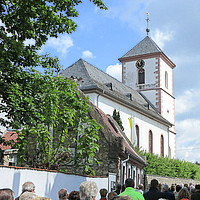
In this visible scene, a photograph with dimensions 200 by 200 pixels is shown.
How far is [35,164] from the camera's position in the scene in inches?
461

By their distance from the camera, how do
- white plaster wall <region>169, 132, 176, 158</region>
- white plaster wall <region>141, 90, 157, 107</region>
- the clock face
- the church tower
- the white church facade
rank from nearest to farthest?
1. the white church facade
2. white plaster wall <region>141, 90, 157, 107</region>
3. the church tower
4. white plaster wall <region>169, 132, 176, 158</region>
5. the clock face

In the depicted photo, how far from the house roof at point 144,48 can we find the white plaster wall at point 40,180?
3501 centimetres

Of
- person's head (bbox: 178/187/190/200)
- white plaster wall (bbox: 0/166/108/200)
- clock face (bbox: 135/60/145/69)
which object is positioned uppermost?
clock face (bbox: 135/60/145/69)

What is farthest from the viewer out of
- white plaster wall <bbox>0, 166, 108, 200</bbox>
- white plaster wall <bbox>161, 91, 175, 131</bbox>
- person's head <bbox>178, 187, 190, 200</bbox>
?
white plaster wall <bbox>161, 91, 175, 131</bbox>

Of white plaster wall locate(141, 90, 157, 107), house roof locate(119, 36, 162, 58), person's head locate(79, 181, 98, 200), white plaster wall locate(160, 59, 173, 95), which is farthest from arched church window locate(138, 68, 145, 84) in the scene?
person's head locate(79, 181, 98, 200)

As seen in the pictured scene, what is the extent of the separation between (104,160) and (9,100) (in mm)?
5587

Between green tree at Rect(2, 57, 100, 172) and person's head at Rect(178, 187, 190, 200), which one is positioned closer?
person's head at Rect(178, 187, 190, 200)

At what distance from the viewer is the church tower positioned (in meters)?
42.8

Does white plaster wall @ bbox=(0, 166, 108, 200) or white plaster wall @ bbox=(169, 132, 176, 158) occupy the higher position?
white plaster wall @ bbox=(169, 132, 176, 158)

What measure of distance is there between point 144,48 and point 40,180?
38.6 meters

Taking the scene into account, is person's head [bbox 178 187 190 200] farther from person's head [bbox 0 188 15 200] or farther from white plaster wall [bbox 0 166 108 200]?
white plaster wall [bbox 0 166 108 200]

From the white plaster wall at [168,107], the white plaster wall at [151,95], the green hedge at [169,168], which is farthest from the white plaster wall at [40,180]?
the white plaster wall at [168,107]

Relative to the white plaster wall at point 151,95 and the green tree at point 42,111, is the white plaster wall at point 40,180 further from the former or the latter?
the white plaster wall at point 151,95

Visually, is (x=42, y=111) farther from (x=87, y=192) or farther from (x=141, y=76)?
(x=141, y=76)
